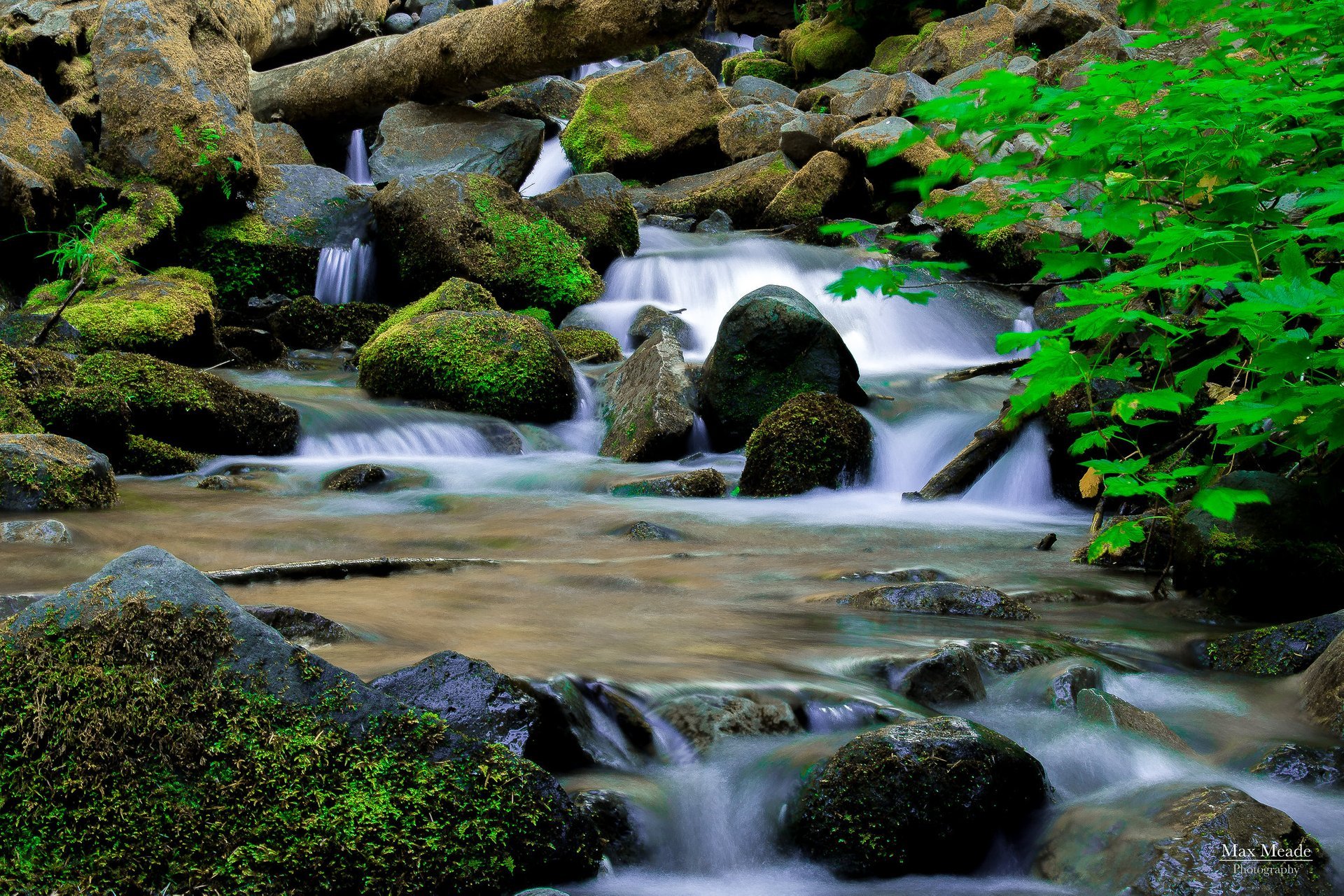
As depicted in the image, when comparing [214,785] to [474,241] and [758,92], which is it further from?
[758,92]

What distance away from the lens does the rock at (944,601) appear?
4.16 metres

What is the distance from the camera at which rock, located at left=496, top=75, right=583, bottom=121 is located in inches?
792

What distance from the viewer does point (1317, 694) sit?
3.19 metres

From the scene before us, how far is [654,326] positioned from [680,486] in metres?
4.54

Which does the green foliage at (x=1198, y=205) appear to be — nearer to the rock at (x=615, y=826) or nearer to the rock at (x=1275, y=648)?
the rock at (x=1275, y=648)

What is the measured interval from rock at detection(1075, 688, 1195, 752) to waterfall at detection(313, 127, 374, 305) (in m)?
10.1

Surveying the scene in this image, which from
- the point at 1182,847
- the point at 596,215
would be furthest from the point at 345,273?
the point at 1182,847

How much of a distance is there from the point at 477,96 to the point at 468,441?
8199 millimetres

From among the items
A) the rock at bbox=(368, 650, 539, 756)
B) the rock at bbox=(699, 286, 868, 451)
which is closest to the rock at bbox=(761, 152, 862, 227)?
the rock at bbox=(699, 286, 868, 451)

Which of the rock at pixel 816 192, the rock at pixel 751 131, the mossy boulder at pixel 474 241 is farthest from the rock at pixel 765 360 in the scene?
the rock at pixel 751 131

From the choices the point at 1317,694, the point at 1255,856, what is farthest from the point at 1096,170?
the point at 1255,856

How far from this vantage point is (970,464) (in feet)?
23.6

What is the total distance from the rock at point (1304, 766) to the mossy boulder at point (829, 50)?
77.9ft

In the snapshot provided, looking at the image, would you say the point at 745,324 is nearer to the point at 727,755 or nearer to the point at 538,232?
the point at 538,232
